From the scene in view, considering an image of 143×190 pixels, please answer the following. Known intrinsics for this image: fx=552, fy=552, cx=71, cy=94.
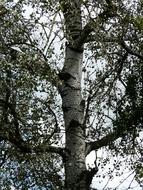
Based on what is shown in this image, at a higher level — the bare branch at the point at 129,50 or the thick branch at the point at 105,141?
the bare branch at the point at 129,50

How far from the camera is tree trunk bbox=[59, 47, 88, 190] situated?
41.2ft

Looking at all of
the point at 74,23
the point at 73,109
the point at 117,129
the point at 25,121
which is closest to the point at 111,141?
the point at 117,129

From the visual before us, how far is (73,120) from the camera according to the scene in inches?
524

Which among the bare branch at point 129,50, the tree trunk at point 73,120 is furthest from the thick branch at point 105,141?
the bare branch at point 129,50

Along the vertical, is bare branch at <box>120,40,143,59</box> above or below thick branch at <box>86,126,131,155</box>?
above

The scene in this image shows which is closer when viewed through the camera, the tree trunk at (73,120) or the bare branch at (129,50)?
the tree trunk at (73,120)

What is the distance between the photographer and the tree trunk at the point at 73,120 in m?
12.5

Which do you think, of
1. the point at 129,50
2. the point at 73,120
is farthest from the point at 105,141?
the point at 129,50

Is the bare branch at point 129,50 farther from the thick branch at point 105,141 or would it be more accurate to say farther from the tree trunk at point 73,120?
the thick branch at point 105,141

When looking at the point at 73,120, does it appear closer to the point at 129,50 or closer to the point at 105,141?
the point at 105,141

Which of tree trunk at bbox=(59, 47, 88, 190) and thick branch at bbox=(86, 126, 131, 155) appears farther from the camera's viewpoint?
thick branch at bbox=(86, 126, 131, 155)

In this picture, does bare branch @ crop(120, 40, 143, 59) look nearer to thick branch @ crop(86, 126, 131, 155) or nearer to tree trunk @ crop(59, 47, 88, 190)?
tree trunk @ crop(59, 47, 88, 190)

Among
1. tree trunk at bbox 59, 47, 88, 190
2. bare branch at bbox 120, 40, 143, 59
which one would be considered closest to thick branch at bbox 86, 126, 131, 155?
tree trunk at bbox 59, 47, 88, 190

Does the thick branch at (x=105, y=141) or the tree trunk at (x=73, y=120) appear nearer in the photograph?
the tree trunk at (x=73, y=120)
